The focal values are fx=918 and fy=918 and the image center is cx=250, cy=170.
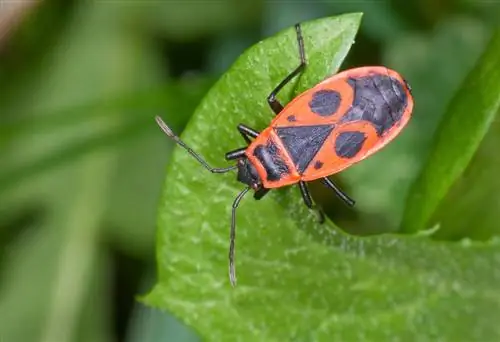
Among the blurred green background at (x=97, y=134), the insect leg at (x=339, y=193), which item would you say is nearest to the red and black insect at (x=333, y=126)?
→ the insect leg at (x=339, y=193)

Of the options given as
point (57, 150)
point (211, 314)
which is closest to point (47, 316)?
point (57, 150)

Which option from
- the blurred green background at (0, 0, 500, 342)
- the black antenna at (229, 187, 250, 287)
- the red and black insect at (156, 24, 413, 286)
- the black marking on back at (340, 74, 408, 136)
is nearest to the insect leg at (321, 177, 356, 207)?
the red and black insect at (156, 24, 413, 286)

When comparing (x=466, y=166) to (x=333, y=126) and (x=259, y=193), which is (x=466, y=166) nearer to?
(x=333, y=126)

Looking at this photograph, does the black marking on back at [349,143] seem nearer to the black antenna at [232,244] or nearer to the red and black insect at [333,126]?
the red and black insect at [333,126]

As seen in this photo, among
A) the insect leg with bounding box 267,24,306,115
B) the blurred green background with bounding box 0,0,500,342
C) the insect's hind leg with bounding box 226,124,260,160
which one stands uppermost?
the insect leg with bounding box 267,24,306,115

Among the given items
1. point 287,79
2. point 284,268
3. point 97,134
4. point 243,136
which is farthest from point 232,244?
point 97,134

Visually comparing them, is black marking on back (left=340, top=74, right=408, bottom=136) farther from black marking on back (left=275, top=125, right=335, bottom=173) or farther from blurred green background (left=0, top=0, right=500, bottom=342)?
blurred green background (left=0, top=0, right=500, bottom=342)

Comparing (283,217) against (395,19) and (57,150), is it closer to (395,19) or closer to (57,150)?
(395,19)
